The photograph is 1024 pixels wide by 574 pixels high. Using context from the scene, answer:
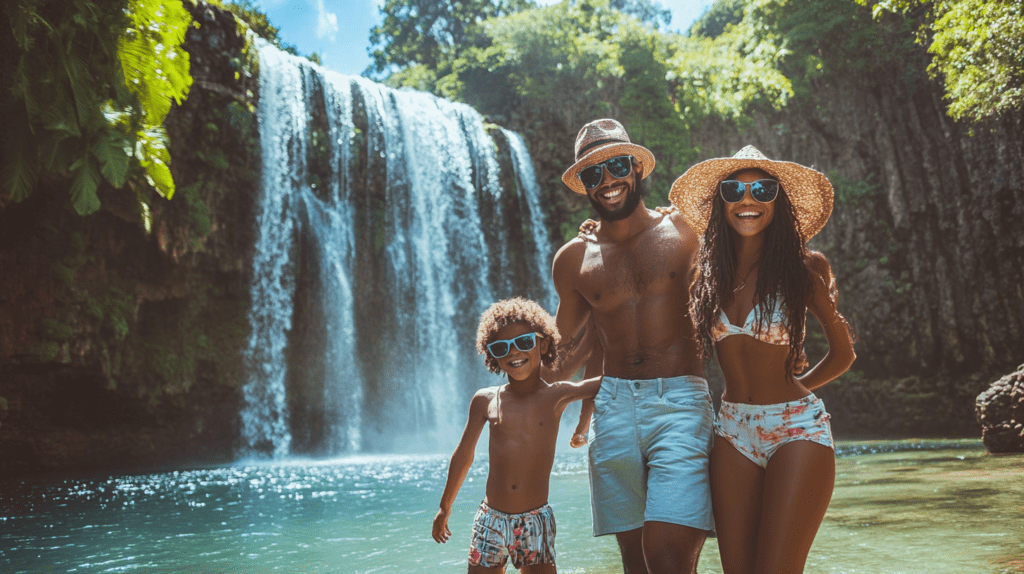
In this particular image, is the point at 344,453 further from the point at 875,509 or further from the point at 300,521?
the point at 875,509

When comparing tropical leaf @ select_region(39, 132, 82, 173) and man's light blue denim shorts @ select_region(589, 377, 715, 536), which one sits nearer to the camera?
man's light blue denim shorts @ select_region(589, 377, 715, 536)

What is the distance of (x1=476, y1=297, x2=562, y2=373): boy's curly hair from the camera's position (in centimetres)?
319

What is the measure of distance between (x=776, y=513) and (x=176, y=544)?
19.2ft

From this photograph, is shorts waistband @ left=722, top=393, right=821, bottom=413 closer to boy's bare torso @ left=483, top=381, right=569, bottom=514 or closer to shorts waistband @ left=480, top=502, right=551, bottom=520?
boy's bare torso @ left=483, top=381, right=569, bottom=514

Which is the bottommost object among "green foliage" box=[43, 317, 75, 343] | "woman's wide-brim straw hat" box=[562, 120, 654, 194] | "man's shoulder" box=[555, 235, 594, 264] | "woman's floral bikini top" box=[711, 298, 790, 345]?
"woman's floral bikini top" box=[711, 298, 790, 345]

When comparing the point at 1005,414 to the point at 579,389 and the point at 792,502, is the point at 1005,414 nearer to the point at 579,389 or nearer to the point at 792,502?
the point at 579,389

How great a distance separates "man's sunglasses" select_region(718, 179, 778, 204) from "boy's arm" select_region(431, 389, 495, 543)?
1357 millimetres

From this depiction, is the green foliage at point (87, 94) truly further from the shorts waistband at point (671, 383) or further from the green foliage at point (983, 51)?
the green foliage at point (983, 51)

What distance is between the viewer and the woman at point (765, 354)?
2461 mm

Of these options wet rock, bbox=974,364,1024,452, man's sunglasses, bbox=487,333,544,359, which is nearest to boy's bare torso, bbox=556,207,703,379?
man's sunglasses, bbox=487,333,544,359

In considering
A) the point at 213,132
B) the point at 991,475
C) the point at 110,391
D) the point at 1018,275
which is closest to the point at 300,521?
the point at 991,475

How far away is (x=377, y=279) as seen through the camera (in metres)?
19.6

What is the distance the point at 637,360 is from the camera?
2.97 metres

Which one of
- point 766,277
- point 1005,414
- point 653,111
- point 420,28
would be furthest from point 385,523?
point 420,28
